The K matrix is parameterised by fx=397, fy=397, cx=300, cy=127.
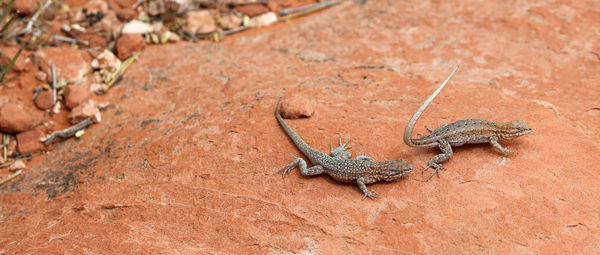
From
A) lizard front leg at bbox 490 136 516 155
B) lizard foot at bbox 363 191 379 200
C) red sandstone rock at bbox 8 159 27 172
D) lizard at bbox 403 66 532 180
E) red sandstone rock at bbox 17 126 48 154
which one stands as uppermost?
lizard at bbox 403 66 532 180

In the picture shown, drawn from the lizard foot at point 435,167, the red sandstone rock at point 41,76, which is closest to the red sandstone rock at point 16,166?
the red sandstone rock at point 41,76

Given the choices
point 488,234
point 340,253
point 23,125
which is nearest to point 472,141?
point 488,234

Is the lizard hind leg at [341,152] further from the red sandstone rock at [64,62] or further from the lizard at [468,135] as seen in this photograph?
the red sandstone rock at [64,62]

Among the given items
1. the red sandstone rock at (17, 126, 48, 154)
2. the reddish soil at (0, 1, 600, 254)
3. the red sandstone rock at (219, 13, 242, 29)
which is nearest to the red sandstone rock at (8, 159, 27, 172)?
the reddish soil at (0, 1, 600, 254)

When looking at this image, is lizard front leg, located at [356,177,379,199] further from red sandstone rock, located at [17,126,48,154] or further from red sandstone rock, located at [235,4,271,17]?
red sandstone rock, located at [235,4,271,17]

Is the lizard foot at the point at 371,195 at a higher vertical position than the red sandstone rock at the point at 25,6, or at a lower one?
lower

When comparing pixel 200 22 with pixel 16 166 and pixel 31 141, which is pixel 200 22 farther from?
pixel 16 166

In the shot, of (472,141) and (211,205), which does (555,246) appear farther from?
(211,205)
